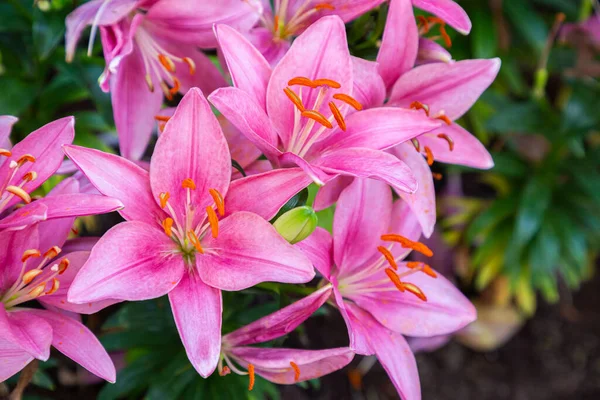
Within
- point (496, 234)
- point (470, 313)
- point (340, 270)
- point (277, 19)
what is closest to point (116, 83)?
point (277, 19)

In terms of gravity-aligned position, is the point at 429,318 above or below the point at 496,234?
above

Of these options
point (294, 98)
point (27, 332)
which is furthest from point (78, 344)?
point (294, 98)

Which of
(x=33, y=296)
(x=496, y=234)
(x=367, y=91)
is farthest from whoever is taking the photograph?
(x=496, y=234)

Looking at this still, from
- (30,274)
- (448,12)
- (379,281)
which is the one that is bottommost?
(379,281)

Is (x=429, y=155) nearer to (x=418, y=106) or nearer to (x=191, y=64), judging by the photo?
(x=418, y=106)

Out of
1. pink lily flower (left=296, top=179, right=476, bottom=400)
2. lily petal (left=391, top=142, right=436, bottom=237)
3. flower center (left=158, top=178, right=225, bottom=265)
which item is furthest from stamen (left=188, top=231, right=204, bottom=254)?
lily petal (left=391, top=142, right=436, bottom=237)

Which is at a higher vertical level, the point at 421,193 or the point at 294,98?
the point at 294,98

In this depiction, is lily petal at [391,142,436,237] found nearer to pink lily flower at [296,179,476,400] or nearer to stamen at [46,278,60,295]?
pink lily flower at [296,179,476,400]

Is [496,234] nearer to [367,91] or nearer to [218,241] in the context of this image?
[367,91]
